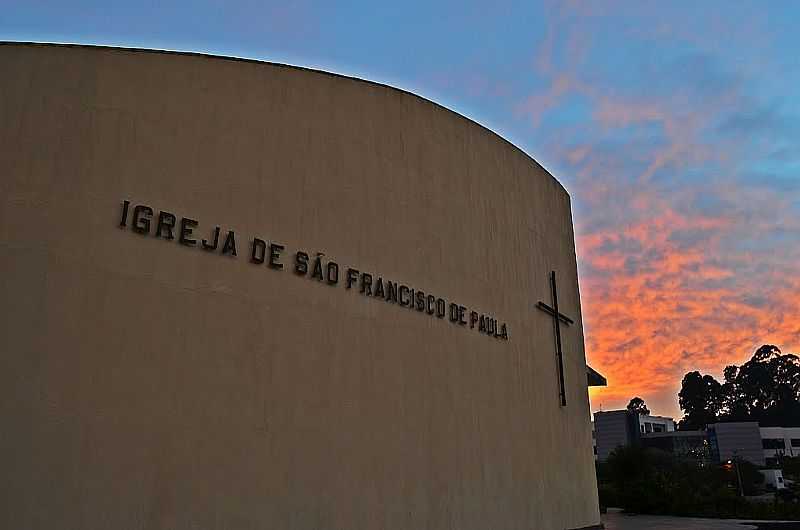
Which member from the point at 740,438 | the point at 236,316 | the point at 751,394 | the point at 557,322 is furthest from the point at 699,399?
the point at 236,316

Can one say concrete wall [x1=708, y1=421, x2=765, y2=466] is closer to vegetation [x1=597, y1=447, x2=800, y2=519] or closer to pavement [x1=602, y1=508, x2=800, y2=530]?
vegetation [x1=597, y1=447, x2=800, y2=519]

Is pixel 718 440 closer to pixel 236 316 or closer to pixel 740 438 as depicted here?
pixel 740 438

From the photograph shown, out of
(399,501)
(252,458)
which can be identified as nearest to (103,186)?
(252,458)

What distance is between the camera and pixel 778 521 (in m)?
19.5

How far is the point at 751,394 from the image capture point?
87.2 metres

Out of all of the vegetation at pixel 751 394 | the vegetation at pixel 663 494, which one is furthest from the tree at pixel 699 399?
the vegetation at pixel 663 494

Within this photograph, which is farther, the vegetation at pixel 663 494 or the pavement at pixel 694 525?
the vegetation at pixel 663 494

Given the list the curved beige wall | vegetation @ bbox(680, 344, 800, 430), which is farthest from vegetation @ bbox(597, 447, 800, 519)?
vegetation @ bbox(680, 344, 800, 430)

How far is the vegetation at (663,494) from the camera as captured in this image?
21281 millimetres

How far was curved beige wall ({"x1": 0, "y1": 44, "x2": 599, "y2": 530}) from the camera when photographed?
7.11 meters

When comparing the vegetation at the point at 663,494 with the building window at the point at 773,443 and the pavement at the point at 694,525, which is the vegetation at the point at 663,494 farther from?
the building window at the point at 773,443

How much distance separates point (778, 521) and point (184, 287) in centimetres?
1920

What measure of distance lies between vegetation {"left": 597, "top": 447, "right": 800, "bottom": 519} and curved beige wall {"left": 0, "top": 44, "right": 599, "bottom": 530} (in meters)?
12.3

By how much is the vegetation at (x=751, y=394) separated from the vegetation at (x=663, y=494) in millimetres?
68203
